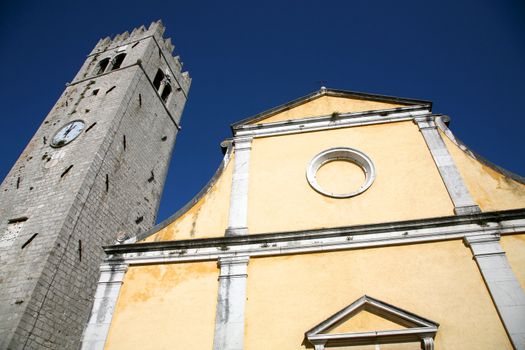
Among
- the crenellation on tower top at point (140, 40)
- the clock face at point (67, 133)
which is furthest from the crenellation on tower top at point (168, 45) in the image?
the clock face at point (67, 133)

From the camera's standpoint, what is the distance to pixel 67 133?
14477 mm

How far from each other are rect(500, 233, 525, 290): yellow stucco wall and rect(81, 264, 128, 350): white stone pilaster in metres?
6.71

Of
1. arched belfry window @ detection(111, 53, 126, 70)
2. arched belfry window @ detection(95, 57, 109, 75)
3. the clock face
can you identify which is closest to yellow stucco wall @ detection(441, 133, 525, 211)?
the clock face

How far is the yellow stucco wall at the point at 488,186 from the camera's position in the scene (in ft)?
22.7

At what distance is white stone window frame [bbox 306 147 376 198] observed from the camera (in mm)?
7629

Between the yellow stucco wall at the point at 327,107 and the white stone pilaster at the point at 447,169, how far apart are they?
1.09 meters

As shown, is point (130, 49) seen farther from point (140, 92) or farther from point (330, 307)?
point (330, 307)

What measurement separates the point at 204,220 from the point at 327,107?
13.7ft

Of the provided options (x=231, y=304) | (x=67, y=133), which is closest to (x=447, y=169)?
(x=231, y=304)

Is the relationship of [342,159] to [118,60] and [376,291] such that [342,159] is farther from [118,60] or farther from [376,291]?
[118,60]

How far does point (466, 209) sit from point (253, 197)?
404 cm

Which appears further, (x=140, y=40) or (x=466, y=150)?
(x=140, y=40)

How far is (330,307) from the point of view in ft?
20.1

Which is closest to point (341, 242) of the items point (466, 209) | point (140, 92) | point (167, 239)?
point (466, 209)
